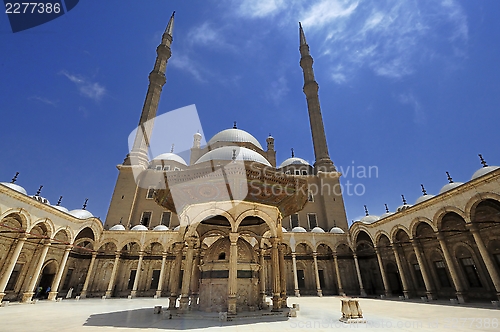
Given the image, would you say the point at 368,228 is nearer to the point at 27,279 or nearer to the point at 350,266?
the point at 350,266

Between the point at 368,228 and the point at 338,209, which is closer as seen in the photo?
the point at 368,228

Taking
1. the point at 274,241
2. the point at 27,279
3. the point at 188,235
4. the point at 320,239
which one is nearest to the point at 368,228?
the point at 320,239

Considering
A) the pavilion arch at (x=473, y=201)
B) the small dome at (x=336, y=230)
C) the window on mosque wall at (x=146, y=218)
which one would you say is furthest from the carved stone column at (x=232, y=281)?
the window on mosque wall at (x=146, y=218)

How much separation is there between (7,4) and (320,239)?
21.2m

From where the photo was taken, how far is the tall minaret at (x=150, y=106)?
26375 mm

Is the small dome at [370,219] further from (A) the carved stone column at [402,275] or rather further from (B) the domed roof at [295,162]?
(A) the carved stone column at [402,275]

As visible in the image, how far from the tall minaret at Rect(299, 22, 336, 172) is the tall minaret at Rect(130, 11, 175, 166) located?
18337 millimetres

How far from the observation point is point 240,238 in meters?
9.30

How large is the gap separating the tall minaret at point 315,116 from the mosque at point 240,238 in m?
0.15

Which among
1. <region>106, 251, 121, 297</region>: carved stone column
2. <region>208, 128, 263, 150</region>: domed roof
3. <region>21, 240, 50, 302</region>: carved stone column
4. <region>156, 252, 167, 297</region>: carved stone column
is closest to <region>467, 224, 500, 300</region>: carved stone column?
<region>208, 128, 263, 150</region>: domed roof

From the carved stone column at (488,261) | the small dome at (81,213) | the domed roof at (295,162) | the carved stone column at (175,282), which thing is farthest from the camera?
the domed roof at (295,162)

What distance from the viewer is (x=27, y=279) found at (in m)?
15.2

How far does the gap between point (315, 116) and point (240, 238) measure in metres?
23.0

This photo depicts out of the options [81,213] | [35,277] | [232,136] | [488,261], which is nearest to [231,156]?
[488,261]
